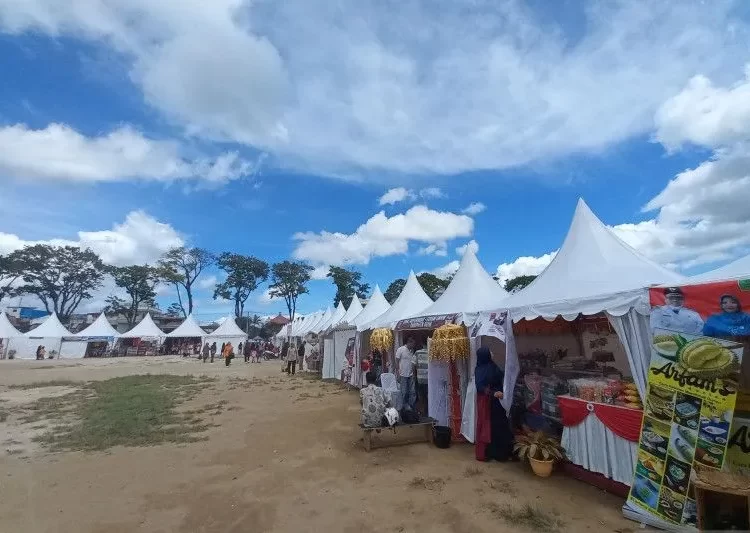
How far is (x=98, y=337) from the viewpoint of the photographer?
35250mm

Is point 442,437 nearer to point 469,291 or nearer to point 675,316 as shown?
point 469,291

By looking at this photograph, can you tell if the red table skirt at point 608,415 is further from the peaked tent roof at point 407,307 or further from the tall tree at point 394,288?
the tall tree at point 394,288

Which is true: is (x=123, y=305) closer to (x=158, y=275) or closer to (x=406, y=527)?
(x=158, y=275)

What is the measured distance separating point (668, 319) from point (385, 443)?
4631 millimetres

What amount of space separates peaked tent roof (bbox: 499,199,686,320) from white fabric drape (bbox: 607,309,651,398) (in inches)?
5.1

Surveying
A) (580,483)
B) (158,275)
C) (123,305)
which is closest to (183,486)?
(580,483)

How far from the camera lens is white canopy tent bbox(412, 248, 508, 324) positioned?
8287 mm

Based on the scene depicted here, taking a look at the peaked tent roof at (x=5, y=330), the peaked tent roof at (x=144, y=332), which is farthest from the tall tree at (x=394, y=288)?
the peaked tent roof at (x=5, y=330)

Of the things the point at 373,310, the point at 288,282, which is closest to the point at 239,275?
the point at 288,282

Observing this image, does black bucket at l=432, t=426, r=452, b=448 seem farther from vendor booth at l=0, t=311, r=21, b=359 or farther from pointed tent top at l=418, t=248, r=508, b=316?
vendor booth at l=0, t=311, r=21, b=359

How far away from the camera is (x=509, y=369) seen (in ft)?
18.2

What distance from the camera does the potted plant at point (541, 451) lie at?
480cm

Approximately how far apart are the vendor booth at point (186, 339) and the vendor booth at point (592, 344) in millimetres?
35389

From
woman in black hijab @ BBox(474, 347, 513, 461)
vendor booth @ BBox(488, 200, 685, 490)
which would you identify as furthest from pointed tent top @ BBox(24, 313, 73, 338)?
woman in black hijab @ BBox(474, 347, 513, 461)
